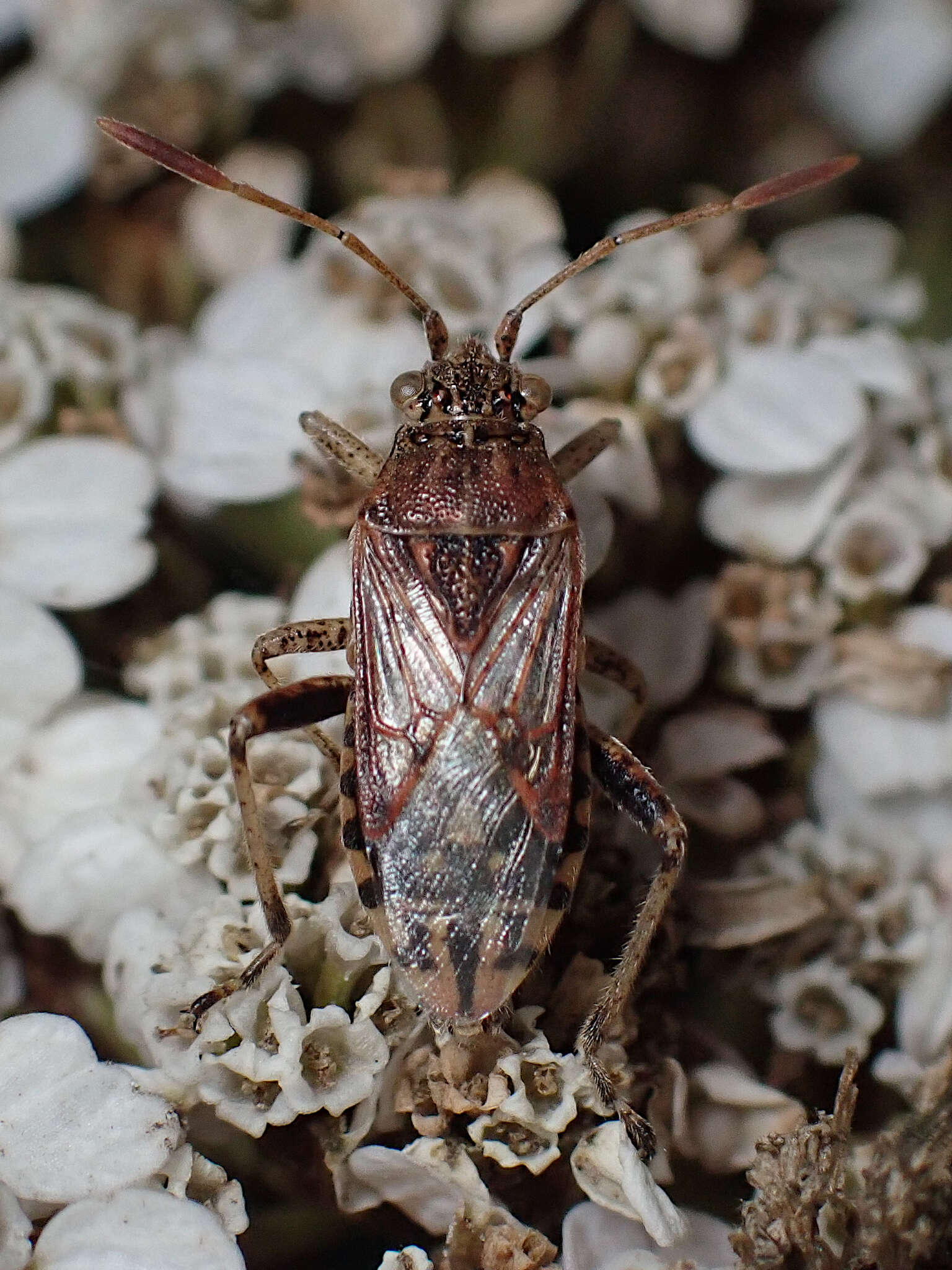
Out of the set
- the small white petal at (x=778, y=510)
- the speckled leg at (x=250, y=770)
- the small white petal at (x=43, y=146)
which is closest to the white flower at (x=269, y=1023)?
the speckled leg at (x=250, y=770)

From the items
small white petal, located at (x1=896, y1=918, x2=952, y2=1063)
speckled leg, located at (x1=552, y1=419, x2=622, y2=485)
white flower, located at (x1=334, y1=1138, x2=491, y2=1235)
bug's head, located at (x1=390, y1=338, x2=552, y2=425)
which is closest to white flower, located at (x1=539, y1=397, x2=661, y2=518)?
speckled leg, located at (x1=552, y1=419, x2=622, y2=485)

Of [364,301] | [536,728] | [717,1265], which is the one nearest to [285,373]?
[364,301]

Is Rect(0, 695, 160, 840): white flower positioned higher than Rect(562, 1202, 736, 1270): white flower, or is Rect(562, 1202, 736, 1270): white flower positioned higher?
Rect(0, 695, 160, 840): white flower

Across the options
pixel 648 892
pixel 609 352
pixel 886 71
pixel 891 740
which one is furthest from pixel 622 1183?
pixel 886 71

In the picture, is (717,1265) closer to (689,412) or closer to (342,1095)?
(342,1095)

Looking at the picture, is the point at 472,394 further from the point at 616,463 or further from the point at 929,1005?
the point at 929,1005

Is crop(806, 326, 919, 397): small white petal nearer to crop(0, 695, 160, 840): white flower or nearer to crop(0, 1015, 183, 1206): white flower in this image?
crop(0, 695, 160, 840): white flower

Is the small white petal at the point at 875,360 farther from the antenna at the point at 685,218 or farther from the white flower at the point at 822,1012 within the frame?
the white flower at the point at 822,1012
